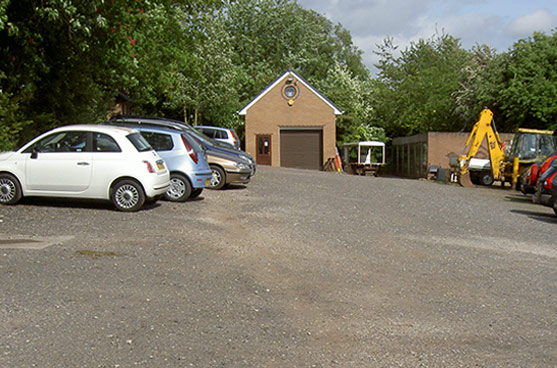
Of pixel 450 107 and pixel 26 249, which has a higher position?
pixel 450 107

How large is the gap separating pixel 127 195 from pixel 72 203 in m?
1.69

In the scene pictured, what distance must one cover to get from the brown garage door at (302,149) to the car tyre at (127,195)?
1210 inches

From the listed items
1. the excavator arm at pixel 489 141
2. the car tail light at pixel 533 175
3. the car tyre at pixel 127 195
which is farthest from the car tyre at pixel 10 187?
the excavator arm at pixel 489 141

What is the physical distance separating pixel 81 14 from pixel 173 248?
7.30 meters

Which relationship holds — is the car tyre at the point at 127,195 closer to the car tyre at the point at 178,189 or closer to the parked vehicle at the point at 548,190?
the car tyre at the point at 178,189

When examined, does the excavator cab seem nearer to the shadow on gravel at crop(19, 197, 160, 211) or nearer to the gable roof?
the gable roof

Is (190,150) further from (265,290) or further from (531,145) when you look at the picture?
(531,145)

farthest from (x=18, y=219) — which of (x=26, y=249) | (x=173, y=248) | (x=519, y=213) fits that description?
(x=519, y=213)

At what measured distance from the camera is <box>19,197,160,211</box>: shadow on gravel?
13.6 metres

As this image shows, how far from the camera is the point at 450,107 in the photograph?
159 feet

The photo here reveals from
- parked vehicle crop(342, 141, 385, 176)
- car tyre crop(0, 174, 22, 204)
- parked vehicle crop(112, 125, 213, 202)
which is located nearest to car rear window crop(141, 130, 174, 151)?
parked vehicle crop(112, 125, 213, 202)

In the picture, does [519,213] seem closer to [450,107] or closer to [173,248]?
[173,248]

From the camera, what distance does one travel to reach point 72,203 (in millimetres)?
14062

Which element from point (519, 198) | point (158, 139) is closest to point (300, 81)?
point (519, 198)
